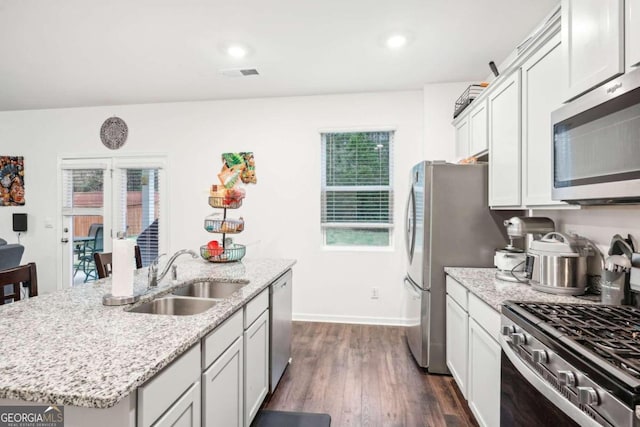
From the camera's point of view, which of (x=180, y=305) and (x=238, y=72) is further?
(x=238, y=72)

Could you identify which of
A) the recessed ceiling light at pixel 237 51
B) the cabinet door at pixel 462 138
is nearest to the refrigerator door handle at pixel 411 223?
the cabinet door at pixel 462 138

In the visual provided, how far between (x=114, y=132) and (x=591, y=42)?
4.91 meters

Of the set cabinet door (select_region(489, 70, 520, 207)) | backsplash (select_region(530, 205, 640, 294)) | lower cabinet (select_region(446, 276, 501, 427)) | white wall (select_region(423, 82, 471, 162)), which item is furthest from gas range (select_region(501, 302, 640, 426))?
white wall (select_region(423, 82, 471, 162))

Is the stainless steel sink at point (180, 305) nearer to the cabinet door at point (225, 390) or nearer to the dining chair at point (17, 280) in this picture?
the cabinet door at point (225, 390)

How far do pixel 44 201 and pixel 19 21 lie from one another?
9.59 ft

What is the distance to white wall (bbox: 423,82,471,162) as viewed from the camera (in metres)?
3.44

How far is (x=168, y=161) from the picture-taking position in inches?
163

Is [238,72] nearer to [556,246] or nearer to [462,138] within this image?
[462,138]

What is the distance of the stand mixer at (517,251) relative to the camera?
202 cm

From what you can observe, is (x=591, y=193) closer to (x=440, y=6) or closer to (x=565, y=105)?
(x=565, y=105)

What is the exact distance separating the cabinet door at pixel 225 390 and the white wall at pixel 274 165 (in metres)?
2.24

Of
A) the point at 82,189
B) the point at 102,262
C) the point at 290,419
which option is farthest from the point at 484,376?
the point at 82,189

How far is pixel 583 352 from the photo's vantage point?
909mm

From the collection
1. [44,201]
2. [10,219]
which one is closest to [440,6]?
[44,201]
